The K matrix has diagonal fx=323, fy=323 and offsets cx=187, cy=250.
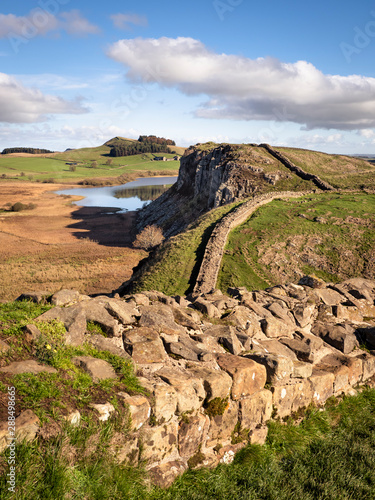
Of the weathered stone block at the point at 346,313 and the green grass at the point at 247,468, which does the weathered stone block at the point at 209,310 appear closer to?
the green grass at the point at 247,468

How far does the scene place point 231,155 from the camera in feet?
203

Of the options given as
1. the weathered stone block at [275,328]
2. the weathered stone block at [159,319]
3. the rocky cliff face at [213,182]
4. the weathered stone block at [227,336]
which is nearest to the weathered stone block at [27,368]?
the weathered stone block at [159,319]

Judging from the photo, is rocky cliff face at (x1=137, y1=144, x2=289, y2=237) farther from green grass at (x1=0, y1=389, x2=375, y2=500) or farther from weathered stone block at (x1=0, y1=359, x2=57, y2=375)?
weathered stone block at (x1=0, y1=359, x2=57, y2=375)

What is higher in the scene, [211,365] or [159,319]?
[159,319]

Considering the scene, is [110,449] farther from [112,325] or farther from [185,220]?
[185,220]

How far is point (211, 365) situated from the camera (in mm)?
6516

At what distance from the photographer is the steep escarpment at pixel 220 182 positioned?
53.6 meters

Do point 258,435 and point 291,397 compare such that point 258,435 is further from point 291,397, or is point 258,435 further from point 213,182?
point 213,182

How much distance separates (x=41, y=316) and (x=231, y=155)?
60039 mm

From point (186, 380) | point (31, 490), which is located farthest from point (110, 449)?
point (186, 380)

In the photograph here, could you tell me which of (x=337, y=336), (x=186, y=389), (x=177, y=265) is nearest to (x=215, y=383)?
(x=186, y=389)

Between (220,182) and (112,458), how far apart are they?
56.4 m

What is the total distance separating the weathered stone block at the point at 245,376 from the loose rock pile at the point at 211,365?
19 mm

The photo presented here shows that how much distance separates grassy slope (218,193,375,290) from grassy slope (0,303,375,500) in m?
20.5
